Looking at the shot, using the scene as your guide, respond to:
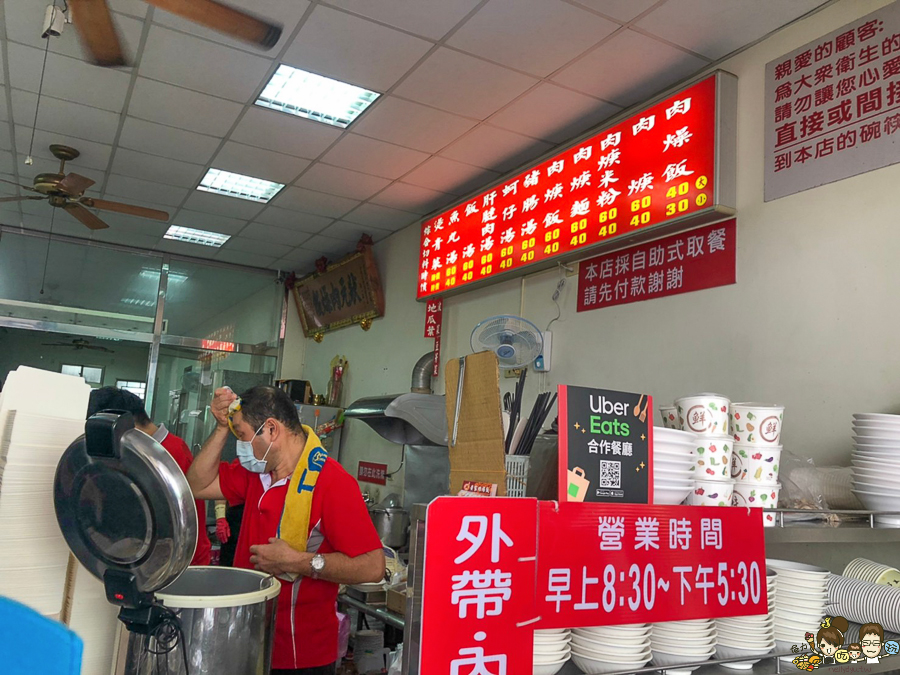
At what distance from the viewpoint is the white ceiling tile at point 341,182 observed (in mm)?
4965

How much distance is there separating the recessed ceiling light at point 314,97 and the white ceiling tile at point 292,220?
6.05 ft

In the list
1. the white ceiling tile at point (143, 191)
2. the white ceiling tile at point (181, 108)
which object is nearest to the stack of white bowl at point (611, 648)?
the white ceiling tile at point (181, 108)

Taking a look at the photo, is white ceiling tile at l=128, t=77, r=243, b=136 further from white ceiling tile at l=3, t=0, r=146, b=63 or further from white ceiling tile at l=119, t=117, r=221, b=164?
white ceiling tile at l=3, t=0, r=146, b=63

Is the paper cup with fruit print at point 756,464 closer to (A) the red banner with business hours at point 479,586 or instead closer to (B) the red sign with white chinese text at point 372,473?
(A) the red banner with business hours at point 479,586

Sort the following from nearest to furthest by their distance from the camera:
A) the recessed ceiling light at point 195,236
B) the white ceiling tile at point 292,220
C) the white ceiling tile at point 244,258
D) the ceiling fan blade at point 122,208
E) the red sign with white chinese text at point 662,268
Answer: the red sign with white chinese text at point 662,268 < the ceiling fan blade at point 122,208 < the white ceiling tile at point 292,220 < the recessed ceiling light at point 195,236 < the white ceiling tile at point 244,258

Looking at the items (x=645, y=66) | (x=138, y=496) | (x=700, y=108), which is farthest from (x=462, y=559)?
(x=645, y=66)

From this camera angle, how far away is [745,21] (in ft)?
9.75

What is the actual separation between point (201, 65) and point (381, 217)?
2468 millimetres

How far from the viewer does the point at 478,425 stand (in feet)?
5.18

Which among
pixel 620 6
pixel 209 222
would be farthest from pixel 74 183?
pixel 620 6

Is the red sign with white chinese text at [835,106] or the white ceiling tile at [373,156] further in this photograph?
the white ceiling tile at [373,156]

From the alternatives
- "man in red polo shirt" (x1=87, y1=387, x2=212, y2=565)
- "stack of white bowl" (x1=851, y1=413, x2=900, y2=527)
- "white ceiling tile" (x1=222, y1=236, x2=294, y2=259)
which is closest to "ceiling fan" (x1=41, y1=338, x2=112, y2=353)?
"white ceiling tile" (x1=222, y1=236, x2=294, y2=259)

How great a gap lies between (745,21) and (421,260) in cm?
311

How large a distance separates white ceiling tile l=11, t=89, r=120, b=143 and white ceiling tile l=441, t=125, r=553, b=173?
2.27 m
